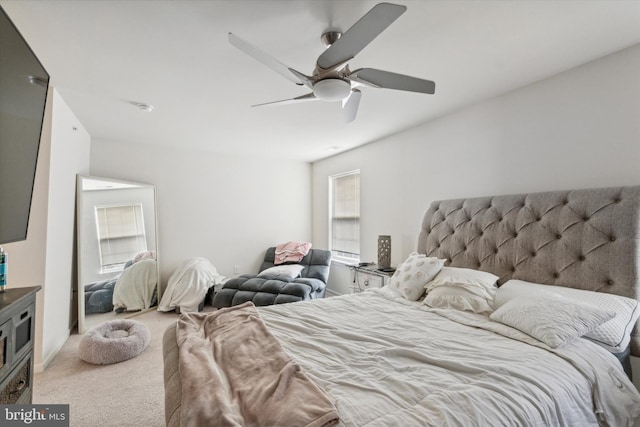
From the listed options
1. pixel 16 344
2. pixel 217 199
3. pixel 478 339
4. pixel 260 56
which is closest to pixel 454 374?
pixel 478 339

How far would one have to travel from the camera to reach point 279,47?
72.6 inches

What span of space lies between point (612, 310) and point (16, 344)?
9.67 ft

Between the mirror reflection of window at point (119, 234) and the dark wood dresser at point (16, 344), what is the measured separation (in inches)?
90.0

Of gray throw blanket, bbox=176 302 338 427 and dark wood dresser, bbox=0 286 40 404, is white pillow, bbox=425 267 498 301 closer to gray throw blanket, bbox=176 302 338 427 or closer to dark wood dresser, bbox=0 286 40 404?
gray throw blanket, bbox=176 302 338 427

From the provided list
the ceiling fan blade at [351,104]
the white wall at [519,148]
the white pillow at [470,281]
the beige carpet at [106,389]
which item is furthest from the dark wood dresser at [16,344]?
the white wall at [519,148]

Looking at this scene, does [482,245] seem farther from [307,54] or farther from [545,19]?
[307,54]

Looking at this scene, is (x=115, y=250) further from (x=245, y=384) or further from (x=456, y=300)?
(x=456, y=300)

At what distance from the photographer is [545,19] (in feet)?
5.17

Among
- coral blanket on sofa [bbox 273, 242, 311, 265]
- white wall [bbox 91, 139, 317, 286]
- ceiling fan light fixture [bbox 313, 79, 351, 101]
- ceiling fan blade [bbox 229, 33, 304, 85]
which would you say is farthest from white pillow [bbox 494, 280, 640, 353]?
white wall [bbox 91, 139, 317, 286]

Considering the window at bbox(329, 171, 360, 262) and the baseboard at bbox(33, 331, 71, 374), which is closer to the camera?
the baseboard at bbox(33, 331, 71, 374)

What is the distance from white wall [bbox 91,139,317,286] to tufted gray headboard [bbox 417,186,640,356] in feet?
10.2

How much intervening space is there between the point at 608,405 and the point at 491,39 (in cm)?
192

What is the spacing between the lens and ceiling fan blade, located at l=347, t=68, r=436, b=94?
162 cm

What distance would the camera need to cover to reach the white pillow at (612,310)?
1499 mm
